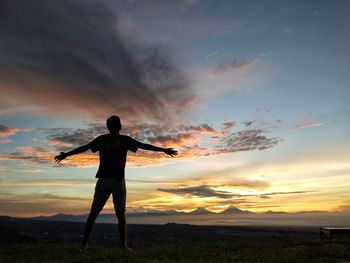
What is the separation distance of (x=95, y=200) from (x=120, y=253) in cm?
180

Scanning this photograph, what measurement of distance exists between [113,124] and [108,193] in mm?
2081

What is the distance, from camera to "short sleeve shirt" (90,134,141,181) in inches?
406

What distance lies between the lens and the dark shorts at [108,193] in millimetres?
10250

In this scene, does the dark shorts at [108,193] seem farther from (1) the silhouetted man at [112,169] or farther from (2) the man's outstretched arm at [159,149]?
(2) the man's outstretched arm at [159,149]

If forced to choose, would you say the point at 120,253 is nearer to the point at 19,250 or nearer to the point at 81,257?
the point at 81,257

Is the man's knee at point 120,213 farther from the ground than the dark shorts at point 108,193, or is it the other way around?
the dark shorts at point 108,193

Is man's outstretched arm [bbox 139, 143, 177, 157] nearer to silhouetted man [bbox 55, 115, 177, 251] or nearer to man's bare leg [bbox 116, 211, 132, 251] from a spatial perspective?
silhouetted man [bbox 55, 115, 177, 251]

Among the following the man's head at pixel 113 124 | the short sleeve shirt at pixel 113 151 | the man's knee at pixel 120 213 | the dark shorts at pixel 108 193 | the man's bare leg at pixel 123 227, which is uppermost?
the man's head at pixel 113 124

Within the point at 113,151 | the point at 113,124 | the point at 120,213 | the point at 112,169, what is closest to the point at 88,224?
the point at 120,213

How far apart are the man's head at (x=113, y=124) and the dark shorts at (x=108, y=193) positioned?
1.53 m

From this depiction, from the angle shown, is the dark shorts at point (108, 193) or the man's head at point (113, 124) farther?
the man's head at point (113, 124)

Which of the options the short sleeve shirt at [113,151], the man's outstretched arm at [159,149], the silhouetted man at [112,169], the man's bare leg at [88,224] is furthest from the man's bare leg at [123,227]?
the man's outstretched arm at [159,149]

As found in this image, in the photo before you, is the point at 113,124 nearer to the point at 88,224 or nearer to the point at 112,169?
the point at 112,169

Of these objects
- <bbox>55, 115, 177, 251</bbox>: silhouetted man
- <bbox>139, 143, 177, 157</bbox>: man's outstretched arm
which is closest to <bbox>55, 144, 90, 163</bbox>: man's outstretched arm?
<bbox>55, 115, 177, 251</bbox>: silhouetted man
